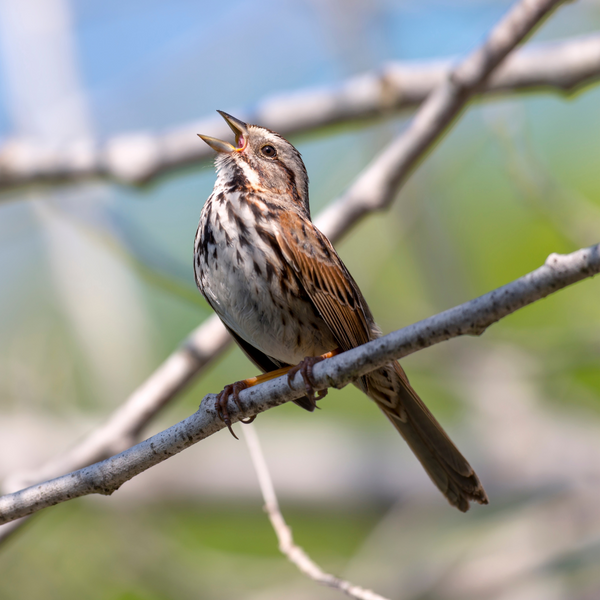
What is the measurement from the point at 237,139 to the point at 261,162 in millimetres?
274

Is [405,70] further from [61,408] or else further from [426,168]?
[61,408]

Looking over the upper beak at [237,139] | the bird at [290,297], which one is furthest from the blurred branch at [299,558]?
the upper beak at [237,139]

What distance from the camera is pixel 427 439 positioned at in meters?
4.45

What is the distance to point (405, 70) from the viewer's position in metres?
5.75

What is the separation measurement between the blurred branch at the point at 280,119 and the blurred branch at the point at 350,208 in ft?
3.33

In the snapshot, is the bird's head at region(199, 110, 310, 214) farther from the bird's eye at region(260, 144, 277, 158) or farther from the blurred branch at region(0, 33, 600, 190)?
the blurred branch at region(0, 33, 600, 190)

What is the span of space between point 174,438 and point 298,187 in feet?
7.99

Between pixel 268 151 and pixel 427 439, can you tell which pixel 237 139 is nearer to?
pixel 268 151

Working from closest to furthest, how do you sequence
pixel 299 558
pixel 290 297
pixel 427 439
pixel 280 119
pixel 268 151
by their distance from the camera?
1. pixel 299 558
2. pixel 290 297
3. pixel 427 439
4. pixel 268 151
5. pixel 280 119

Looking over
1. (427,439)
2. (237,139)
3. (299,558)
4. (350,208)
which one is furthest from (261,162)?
(299,558)

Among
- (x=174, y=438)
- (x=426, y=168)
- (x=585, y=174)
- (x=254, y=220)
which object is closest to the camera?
(x=174, y=438)

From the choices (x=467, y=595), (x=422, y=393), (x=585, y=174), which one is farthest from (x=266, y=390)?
(x=585, y=174)

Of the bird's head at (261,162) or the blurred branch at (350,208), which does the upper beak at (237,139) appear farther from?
the blurred branch at (350,208)

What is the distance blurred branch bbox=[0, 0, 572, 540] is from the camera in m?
4.23
